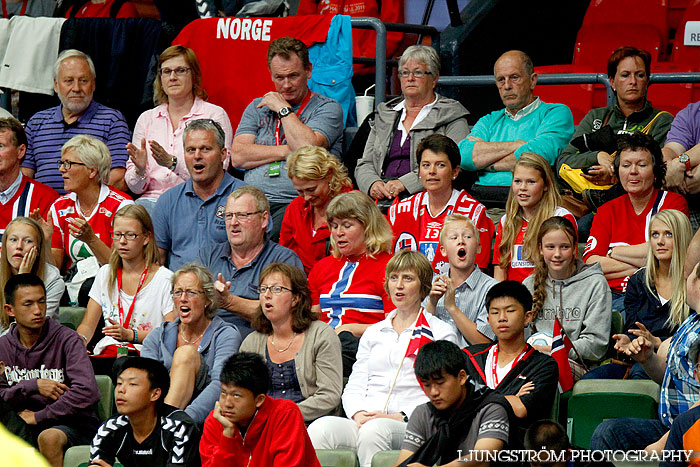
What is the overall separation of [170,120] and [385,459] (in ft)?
10.7

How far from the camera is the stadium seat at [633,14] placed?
7.38 m

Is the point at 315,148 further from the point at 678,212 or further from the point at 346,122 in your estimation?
the point at 678,212

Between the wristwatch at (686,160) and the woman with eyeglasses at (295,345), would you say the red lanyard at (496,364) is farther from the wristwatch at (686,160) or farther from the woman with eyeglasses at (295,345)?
the wristwatch at (686,160)


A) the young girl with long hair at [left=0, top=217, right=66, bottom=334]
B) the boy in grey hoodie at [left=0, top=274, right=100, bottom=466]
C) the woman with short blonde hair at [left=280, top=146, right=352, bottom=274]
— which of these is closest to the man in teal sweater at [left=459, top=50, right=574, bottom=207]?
Result: the woman with short blonde hair at [left=280, top=146, right=352, bottom=274]

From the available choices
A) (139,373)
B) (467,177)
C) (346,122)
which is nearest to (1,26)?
(346,122)

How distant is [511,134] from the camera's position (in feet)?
18.2

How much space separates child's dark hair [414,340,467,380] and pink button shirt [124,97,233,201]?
2744 millimetres

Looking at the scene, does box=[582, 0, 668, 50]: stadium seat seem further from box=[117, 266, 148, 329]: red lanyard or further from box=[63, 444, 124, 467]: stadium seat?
box=[63, 444, 124, 467]: stadium seat

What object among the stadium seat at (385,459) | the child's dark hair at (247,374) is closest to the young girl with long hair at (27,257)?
the child's dark hair at (247,374)

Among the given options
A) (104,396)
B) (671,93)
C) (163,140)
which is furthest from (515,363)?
(671,93)

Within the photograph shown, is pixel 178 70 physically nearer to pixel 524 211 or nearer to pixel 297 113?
pixel 297 113

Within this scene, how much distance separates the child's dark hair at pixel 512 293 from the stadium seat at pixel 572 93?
3144mm

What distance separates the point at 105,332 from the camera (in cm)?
454

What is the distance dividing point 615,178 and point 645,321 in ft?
3.61
